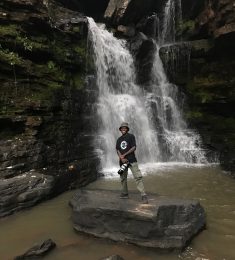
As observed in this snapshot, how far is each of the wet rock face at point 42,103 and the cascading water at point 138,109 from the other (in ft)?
4.47

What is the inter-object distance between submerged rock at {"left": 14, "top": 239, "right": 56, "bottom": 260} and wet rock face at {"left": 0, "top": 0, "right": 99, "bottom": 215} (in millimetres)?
2753

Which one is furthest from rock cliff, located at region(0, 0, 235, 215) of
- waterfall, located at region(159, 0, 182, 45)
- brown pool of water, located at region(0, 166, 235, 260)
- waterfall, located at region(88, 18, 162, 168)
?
brown pool of water, located at region(0, 166, 235, 260)

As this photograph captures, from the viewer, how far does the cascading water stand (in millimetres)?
17688

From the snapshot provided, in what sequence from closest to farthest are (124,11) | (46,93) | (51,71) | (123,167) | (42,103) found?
(123,167), (42,103), (46,93), (51,71), (124,11)

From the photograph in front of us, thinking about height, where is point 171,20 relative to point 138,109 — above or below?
above

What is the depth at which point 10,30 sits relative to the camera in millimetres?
14070

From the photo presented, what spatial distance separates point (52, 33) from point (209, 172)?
988cm

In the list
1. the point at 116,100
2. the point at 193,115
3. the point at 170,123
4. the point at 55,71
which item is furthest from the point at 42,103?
the point at 193,115

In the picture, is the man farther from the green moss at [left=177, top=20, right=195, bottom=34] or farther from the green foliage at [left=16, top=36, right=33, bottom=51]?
the green moss at [left=177, top=20, right=195, bottom=34]

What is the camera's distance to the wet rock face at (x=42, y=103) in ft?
39.4

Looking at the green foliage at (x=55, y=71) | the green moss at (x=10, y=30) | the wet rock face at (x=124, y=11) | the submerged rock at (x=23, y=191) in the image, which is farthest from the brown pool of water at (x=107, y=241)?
the wet rock face at (x=124, y=11)

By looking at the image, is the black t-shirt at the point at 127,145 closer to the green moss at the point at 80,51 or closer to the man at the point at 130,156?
the man at the point at 130,156

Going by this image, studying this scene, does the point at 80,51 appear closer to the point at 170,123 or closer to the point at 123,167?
the point at 170,123

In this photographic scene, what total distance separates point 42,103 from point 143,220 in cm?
736
